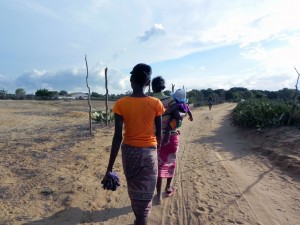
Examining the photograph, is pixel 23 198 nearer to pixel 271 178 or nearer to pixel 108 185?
pixel 108 185

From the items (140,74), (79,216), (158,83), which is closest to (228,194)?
(158,83)

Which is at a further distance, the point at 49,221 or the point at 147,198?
the point at 49,221

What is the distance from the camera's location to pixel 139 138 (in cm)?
368

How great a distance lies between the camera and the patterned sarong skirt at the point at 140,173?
3.70 metres

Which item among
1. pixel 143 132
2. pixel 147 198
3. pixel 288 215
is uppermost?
pixel 143 132

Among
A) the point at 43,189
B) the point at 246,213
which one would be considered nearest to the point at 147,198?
the point at 246,213

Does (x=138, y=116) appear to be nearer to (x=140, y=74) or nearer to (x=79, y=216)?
(x=140, y=74)

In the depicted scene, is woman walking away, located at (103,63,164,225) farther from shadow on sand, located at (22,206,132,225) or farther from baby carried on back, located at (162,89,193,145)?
shadow on sand, located at (22,206,132,225)

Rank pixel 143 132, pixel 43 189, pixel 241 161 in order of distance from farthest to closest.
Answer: pixel 241 161, pixel 43 189, pixel 143 132

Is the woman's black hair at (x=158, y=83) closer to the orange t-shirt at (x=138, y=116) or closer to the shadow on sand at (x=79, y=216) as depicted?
the orange t-shirt at (x=138, y=116)

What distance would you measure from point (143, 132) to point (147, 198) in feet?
2.34

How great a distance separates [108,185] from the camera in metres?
3.70

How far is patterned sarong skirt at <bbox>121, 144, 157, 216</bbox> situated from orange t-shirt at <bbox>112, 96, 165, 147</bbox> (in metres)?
0.08

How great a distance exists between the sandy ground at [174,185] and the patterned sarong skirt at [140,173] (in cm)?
103
